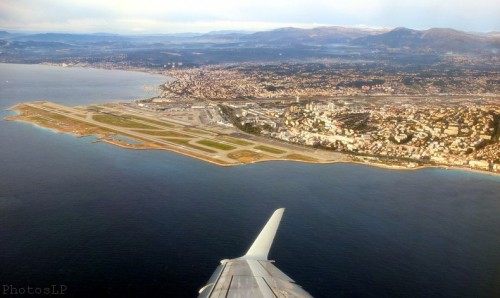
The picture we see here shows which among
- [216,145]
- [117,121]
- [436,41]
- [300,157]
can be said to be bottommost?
[300,157]

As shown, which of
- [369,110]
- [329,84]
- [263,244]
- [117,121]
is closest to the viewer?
[263,244]

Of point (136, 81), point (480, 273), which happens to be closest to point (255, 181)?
point (480, 273)

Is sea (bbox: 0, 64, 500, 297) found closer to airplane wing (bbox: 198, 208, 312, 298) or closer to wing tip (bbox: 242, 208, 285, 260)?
wing tip (bbox: 242, 208, 285, 260)

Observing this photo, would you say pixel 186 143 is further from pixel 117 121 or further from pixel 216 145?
pixel 117 121

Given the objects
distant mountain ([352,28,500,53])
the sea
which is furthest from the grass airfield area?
Answer: distant mountain ([352,28,500,53])

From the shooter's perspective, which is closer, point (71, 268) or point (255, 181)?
point (71, 268)

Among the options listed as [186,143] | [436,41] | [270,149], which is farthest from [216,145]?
[436,41]

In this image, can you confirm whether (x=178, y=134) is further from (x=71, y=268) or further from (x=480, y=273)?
(x=480, y=273)
